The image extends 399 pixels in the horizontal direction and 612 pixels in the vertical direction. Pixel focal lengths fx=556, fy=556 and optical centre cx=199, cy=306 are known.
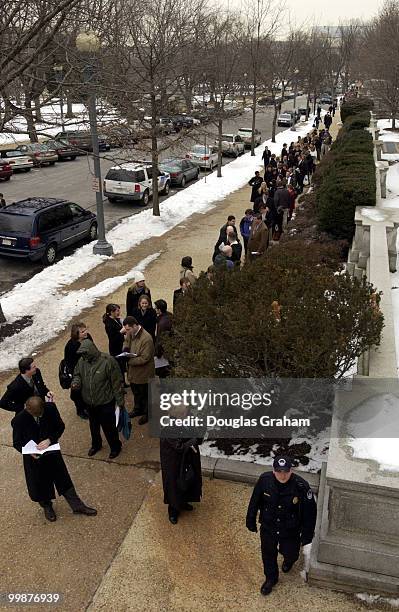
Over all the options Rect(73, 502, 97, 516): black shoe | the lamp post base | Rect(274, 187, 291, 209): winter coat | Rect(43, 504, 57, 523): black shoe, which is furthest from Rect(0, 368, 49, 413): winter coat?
Rect(274, 187, 291, 209): winter coat

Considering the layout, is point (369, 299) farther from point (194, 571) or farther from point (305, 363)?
point (194, 571)

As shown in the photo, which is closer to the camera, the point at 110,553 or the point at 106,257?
the point at 110,553

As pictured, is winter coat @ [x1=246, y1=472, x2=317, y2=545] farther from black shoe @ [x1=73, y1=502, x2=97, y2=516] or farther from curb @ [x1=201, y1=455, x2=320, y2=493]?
black shoe @ [x1=73, y1=502, x2=97, y2=516]

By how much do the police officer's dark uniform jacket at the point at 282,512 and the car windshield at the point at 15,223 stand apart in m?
11.1

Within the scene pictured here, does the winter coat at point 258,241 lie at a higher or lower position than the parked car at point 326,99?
lower

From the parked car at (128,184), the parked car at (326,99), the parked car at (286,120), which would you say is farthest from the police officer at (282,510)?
the parked car at (326,99)

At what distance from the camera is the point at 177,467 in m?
5.38

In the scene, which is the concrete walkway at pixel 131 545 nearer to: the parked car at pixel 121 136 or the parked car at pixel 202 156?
the parked car at pixel 121 136

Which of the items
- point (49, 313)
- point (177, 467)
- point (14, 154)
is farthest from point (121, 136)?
point (14, 154)

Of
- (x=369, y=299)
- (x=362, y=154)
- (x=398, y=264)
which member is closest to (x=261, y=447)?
(x=369, y=299)

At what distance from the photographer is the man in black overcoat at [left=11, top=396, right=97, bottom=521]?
5.36m

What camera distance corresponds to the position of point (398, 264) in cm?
1048

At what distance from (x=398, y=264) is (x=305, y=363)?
5.77 metres

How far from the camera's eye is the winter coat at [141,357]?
23.0 ft
